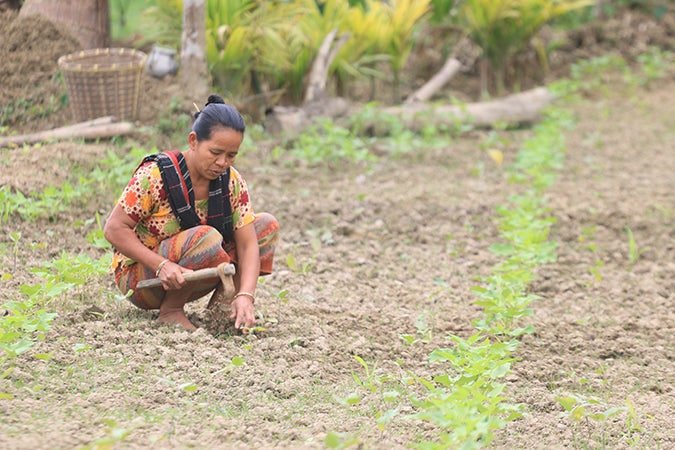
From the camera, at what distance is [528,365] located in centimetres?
372

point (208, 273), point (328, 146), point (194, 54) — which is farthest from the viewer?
point (328, 146)

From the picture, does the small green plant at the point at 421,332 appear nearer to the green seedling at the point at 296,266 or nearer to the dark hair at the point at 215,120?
the green seedling at the point at 296,266

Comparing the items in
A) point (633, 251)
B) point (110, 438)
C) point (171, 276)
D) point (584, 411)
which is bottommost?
point (633, 251)

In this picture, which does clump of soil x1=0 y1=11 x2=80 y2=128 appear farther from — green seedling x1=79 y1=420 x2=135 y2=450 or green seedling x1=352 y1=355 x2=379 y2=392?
green seedling x1=79 y1=420 x2=135 y2=450

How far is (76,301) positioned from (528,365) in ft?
5.99

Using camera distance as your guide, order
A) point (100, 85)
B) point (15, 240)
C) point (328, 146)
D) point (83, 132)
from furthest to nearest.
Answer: point (328, 146) < point (100, 85) < point (83, 132) < point (15, 240)

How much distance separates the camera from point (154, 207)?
344cm

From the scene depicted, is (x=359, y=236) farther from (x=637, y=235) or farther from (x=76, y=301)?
(x=76, y=301)

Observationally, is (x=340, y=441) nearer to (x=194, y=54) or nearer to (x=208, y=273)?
(x=208, y=273)

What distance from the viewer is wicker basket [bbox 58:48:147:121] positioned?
6.03 m

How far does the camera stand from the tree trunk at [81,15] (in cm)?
683

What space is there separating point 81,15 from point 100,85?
3.87 ft

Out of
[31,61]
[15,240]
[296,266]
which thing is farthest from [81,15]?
[296,266]

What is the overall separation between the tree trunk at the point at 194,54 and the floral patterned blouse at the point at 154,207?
3.22 meters
